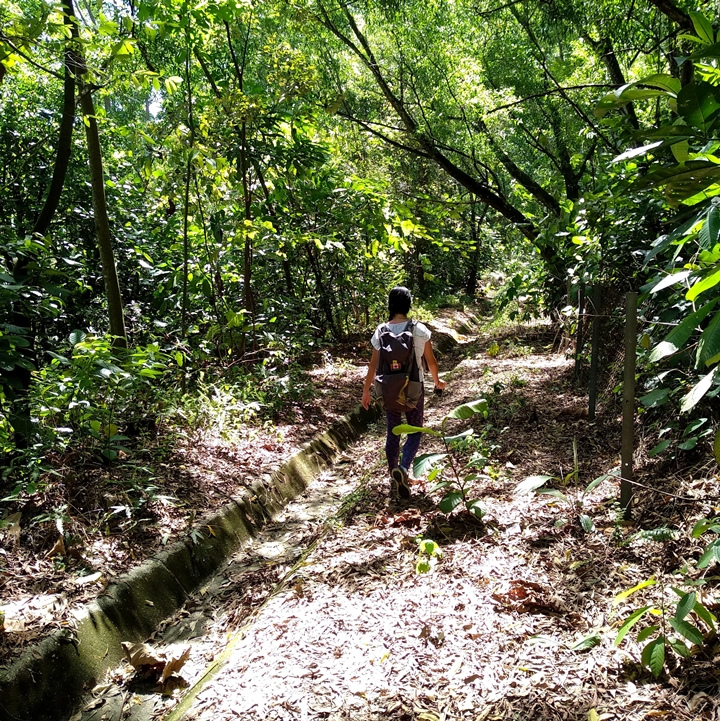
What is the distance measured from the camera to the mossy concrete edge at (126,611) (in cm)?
282

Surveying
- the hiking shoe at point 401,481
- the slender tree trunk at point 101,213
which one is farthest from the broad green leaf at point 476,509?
the slender tree trunk at point 101,213

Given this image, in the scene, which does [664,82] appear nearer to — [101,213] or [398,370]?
[398,370]

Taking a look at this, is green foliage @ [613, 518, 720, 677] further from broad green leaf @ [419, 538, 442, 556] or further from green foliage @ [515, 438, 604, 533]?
broad green leaf @ [419, 538, 442, 556]

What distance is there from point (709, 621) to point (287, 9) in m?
9.15

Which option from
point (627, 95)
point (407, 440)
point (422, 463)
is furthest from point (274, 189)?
point (627, 95)

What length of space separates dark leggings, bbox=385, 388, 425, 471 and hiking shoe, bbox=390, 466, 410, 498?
15 centimetres

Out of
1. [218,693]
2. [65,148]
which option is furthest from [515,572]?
[65,148]

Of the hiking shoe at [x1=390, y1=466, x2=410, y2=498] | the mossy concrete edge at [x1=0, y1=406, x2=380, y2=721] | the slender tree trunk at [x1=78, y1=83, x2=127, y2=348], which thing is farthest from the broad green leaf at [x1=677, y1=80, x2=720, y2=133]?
the slender tree trunk at [x1=78, y1=83, x2=127, y2=348]

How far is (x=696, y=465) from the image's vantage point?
349 centimetres

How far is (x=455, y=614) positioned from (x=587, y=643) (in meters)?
0.72

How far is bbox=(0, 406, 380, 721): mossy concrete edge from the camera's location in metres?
2.82

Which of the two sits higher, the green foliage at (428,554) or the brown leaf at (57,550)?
the brown leaf at (57,550)

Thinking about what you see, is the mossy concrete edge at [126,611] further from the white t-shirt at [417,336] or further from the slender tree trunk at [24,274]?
the white t-shirt at [417,336]

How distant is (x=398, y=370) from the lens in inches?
183
